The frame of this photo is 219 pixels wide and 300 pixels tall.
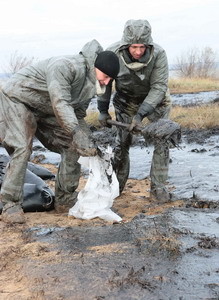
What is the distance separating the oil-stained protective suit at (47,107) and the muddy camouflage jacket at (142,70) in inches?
20.1

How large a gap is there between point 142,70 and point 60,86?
3.78 feet

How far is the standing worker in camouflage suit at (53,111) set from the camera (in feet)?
14.6

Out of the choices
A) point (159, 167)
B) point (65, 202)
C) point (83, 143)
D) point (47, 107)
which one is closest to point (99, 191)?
point (83, 143)

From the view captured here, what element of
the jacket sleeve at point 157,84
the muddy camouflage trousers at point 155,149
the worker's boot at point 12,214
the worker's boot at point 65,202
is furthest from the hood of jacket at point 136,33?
the worker's boot at point 12,214

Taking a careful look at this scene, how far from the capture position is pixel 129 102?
227 inches

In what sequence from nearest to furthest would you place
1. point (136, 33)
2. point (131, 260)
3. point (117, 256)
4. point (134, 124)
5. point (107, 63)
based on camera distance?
1. point (131, 260)
2. point (117, 256)
3. point (107, 63)
4. point (136, 33)
5. point (134, 124)

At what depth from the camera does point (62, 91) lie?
444 centimetres

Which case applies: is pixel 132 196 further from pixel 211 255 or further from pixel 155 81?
pixel 211 255

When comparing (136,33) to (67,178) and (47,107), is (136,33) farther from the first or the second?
(67,178)

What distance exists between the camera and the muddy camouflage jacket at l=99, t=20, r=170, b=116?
16.2 feet

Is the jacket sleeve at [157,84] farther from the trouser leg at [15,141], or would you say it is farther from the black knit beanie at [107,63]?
the trouser leg at [15,141]

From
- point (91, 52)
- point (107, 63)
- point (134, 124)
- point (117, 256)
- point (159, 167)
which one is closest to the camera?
point (117, 256)

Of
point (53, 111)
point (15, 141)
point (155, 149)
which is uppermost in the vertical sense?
point (53, 111)

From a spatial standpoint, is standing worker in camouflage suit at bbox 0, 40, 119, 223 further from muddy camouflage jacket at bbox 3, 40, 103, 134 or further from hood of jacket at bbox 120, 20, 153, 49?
hood of jacket at bbox 120, 20, 153, 49
